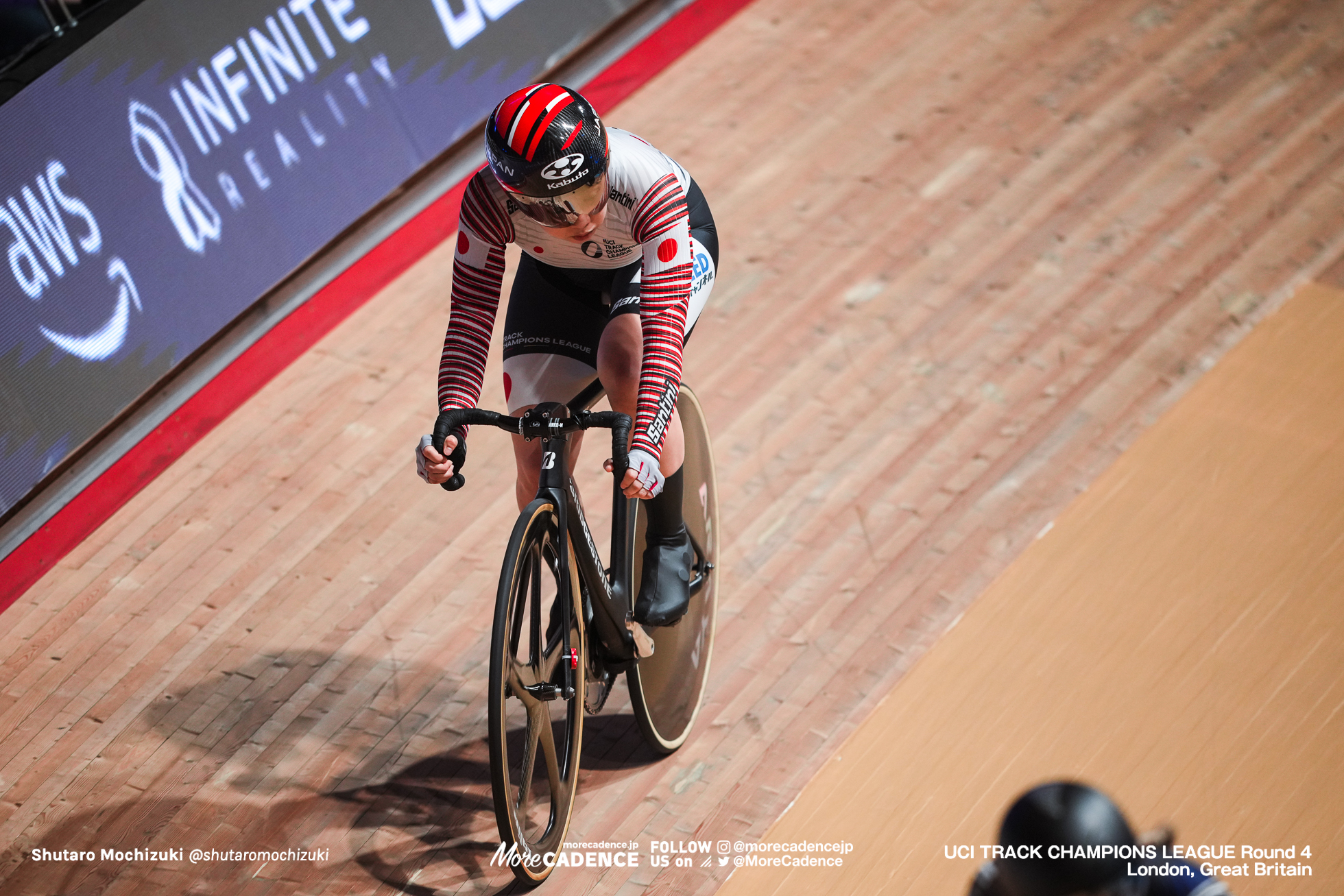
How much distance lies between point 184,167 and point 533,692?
2.66 metres

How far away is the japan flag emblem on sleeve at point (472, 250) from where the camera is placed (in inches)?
104

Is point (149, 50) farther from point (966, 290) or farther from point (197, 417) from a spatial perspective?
point (966, 290)

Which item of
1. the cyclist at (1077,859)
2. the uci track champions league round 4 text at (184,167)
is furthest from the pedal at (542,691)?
the uci track champions league round 4 text at (184,167)

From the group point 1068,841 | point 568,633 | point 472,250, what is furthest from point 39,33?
point 1068,841

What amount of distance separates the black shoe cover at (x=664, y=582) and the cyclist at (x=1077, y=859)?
4.54 ft

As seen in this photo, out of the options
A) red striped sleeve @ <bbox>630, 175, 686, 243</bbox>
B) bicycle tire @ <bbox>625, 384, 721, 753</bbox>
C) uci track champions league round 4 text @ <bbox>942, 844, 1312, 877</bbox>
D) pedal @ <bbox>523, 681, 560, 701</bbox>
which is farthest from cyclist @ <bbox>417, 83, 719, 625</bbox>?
uci track champions league round 4 text @ <bbox>942, 844, 1312, 877</bbox>

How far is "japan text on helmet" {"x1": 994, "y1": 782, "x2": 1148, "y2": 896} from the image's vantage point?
1506 millimetres

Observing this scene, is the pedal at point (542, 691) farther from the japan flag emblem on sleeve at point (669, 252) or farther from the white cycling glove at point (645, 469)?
the japan flag emblem on sleeve at point (669, 252)

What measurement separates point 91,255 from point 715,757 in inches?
104

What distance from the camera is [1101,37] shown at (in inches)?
220

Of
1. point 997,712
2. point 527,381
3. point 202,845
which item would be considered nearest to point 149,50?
point 527,381

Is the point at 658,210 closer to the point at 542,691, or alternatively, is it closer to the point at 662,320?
the point at 662,320

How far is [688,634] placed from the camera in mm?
3213

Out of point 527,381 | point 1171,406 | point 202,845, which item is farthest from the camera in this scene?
point 1171,406
